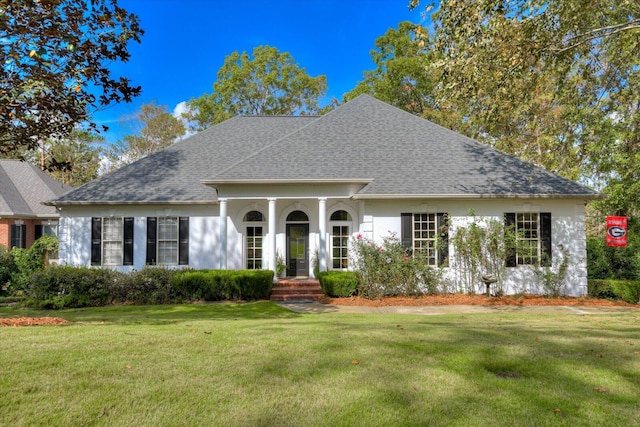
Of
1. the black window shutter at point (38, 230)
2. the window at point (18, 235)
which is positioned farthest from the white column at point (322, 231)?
the black window shutter at point (38, 230)

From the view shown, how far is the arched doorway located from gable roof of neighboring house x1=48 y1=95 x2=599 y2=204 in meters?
2.52

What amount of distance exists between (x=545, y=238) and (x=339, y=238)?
7.40 meters

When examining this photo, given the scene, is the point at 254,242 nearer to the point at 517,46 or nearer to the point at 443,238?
the point at 443,238

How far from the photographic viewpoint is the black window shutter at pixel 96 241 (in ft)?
52.0

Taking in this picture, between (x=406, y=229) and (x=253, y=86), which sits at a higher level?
(x=253, y=86)

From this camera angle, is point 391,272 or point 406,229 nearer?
point 391,272

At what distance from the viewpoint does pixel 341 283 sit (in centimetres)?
1350

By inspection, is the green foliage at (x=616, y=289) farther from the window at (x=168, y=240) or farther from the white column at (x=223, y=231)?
the window at (x=168, y=240)

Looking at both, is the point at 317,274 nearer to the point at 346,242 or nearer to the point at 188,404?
the point at 346,242

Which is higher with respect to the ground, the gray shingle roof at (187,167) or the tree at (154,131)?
the tree at (154,131)

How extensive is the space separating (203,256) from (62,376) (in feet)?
38.0

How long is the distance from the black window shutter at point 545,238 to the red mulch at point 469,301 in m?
1.31

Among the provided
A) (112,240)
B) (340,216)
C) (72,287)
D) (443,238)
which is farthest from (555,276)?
(112,240)

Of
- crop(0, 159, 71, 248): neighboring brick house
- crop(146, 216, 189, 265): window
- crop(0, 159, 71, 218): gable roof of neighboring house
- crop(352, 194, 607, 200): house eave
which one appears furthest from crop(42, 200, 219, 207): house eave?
crop(0, 159, 71, 218): gable roof of neighboring house
